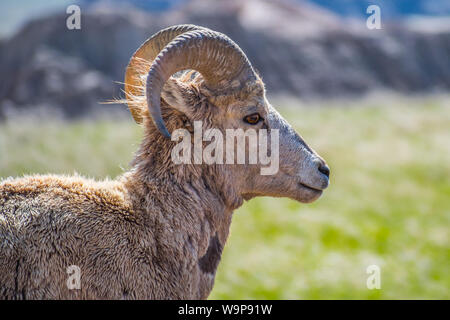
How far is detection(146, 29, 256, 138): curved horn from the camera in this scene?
4.06 meters

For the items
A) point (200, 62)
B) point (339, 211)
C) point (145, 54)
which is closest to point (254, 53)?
point (339, 211)

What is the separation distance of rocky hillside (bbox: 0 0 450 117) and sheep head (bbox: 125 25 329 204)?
1867 cm

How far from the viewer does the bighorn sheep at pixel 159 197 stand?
12.8ft

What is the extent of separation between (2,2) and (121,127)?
120 m

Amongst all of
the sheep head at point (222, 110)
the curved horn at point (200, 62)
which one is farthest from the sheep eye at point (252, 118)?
A: the curved horn at point (200, 62)

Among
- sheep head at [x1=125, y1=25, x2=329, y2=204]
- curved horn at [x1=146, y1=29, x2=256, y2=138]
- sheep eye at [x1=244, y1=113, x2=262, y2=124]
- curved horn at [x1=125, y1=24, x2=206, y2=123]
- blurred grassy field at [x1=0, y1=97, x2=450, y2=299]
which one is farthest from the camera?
blurred grassy field at [x1=0, y1=97, x2=450, y2=299]

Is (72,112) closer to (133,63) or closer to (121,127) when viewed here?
(121,127)

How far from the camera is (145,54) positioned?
4.97 metres

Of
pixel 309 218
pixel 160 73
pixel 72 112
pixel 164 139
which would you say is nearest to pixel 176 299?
pixel 164 139

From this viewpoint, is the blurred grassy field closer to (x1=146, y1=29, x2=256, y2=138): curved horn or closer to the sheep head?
the sheep head

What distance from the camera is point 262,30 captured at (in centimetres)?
3142

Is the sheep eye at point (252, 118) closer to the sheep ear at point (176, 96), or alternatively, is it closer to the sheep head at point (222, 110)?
the sheep head at point (222, 110)

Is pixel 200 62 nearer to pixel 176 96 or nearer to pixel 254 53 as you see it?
pixel 176 96

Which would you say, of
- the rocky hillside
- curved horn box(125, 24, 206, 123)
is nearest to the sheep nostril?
curved horn box(125, 24, 206, 123)
